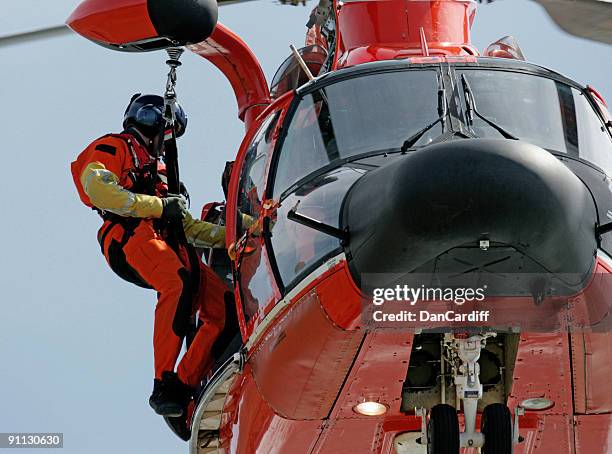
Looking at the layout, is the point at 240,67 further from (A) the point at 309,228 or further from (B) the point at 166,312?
(A) the point at 309,228

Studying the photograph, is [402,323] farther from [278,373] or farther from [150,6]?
[150,6]

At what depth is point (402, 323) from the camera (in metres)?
7.54

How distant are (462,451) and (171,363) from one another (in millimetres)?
2199

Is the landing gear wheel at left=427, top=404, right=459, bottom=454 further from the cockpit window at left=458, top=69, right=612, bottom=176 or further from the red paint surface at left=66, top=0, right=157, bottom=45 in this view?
the red paint surface at left=66, top=0, right=157, bottom=45

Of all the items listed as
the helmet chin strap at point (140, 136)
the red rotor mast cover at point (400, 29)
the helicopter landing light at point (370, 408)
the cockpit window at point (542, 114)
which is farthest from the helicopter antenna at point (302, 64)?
the helicopter landing light at point (370, 408)

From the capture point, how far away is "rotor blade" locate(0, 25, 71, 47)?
10.3 metres

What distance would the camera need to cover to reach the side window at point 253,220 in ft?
28.9

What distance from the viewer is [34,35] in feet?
34.6

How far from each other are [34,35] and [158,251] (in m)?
1.79

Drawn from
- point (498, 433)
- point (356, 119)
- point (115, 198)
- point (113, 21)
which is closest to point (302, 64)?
point (356, 119)

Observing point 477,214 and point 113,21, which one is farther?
point 113,21

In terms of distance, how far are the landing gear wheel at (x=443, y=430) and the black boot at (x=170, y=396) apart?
2.48 meters

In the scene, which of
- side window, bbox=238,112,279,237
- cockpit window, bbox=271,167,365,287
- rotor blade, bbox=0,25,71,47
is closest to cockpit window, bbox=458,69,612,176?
cockpit window, bbox=271,167,365,287

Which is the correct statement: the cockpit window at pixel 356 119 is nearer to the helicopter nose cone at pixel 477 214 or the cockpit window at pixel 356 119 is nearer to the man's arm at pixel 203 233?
the helicopter nose cone at pixel 477 214
